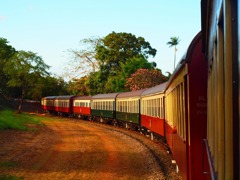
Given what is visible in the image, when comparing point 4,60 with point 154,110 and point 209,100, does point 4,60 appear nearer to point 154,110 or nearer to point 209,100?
point 154,110

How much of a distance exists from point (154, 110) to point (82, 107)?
86.7 feet

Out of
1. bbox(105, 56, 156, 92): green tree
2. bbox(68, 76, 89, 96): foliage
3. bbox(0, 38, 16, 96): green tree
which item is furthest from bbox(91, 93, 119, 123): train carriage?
bbox(0, 38, 16, 96): green tree

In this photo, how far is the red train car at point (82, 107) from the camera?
136 feet

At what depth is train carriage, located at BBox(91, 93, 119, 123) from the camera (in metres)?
32.3

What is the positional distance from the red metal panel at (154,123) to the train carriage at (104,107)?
30.5ft

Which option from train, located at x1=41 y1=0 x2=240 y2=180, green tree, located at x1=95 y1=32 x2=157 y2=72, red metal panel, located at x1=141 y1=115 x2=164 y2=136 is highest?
green tree, located at x1=95 y1=32 x2=157 y2=72

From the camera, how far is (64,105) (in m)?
51.5

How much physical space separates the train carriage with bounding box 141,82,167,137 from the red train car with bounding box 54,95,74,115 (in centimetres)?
2701

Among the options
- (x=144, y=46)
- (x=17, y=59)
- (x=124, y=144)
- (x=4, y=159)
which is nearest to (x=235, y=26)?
(x=4, y=159)

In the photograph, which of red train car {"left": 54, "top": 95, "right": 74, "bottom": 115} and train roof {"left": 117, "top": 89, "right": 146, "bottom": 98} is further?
red train car {"left": 54, "top": 95, "right": 74, "bottom": 115}

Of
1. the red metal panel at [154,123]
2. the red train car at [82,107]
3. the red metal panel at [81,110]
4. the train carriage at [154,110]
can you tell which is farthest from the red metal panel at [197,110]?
the red metal panel at [81,110]

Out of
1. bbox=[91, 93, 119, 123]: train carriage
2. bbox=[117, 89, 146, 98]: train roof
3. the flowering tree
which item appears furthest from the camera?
the flowering tree

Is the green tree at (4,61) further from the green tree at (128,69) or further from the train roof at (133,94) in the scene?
the train roof at (133,94)

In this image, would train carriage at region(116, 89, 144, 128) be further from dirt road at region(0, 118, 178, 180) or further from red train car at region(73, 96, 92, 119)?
red train car at region(73, 96, 92, 119)
